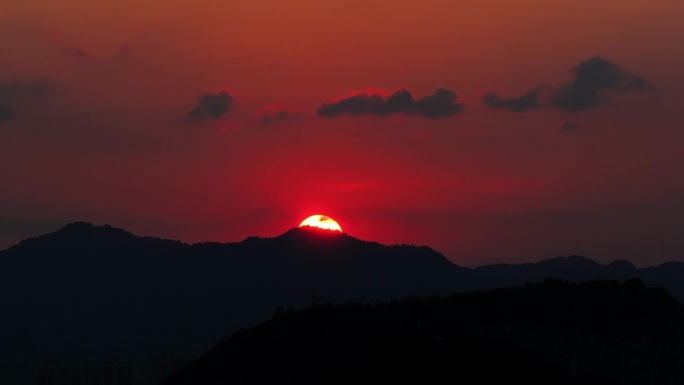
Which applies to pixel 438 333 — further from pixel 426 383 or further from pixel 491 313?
pixel 491 313

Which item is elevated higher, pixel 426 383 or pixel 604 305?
pixel 604 305

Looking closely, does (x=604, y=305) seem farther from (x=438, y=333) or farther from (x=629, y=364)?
(x=438, y=333)

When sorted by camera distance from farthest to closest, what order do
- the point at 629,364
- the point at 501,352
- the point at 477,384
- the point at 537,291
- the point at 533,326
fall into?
the point at 537,291 < the point at 533,326 < the point at 629,364 < the point at 501,352 < the point at 477,384

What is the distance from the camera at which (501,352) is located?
6625cm

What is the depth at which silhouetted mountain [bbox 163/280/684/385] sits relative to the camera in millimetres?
139250

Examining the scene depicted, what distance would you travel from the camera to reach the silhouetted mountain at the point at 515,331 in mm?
139250

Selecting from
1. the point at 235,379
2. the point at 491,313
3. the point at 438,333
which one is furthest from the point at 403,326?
the point at 438,333

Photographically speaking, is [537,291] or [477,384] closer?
[477,384]

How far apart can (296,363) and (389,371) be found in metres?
87.2

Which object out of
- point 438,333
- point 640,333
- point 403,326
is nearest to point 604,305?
point 640,333

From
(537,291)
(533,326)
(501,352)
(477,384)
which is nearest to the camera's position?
(477,384)

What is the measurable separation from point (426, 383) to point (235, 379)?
305 feet

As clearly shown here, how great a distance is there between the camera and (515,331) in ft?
476

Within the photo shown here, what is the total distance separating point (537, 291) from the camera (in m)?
160
